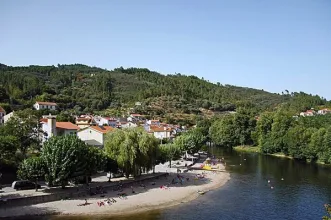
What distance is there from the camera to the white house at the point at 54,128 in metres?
71.0

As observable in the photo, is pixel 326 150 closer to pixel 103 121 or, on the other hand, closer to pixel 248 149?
pixel 248 149

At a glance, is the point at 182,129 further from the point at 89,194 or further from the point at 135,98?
the point at 89,194

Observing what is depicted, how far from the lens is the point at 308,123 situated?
11425 centimetres

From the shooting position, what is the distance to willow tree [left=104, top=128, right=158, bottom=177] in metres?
53.9

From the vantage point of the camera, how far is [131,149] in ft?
177

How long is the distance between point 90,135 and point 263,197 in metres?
43.1

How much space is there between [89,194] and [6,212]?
1163cm

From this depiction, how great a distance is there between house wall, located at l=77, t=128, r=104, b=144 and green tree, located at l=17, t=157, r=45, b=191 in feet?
110

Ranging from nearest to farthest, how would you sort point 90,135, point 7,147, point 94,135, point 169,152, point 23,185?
1. point 23,185
2. point 7,147
3. point 169,152
4. point 94,135
5. point 90,135

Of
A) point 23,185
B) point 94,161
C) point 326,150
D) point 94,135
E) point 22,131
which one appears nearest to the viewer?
point 23,185

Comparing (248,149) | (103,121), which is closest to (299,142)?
(248,149)

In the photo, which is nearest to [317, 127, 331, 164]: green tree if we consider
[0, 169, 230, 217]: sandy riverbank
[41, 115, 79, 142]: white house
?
[0, 169, 230, 217]: sandy riverbank

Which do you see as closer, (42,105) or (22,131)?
(22,131)

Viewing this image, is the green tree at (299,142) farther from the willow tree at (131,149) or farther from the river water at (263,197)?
the willow tree at (131,149)
